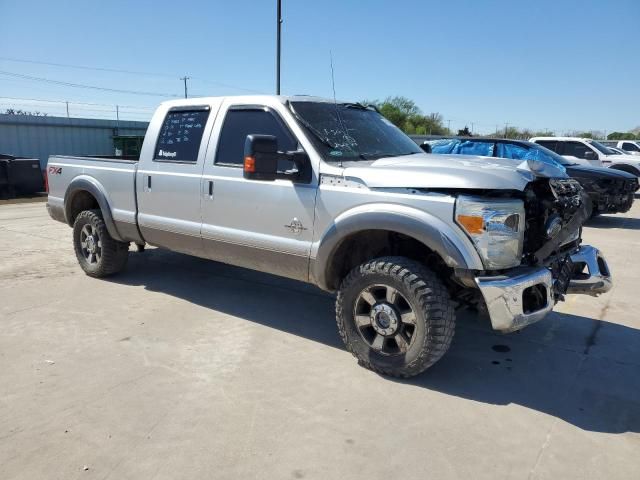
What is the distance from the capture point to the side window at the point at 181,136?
186 inches

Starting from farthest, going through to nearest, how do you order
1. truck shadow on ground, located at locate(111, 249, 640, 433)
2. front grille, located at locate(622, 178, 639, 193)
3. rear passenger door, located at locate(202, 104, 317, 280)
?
front grille, located at locate(622, 178, 639, 193) < rear passenger door, located at locate(202, 104, 317, 280) < truck shadow on ground, located at locate(111, 249, 640, 433)

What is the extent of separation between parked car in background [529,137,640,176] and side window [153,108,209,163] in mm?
11518

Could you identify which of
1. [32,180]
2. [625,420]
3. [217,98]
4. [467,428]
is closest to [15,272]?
[217,98]

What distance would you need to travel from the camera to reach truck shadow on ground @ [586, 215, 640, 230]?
418 inches

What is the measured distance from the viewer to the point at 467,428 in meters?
2.98

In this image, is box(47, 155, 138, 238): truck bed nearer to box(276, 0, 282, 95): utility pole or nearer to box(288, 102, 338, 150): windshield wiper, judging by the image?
box(288, 102, 338, 150): windshield wiper

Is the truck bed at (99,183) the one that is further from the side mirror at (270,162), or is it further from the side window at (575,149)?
the side window at (575,149)

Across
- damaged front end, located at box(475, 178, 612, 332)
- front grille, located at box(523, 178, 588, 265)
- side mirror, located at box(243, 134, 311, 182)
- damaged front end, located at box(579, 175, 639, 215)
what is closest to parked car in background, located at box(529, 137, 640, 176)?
damaged front end, located at box(579, 175, 639, 215)

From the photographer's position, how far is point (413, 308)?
133 inches

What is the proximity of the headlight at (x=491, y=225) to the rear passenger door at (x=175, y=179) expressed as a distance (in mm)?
2473

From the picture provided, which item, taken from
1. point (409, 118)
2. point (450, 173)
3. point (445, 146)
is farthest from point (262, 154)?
point (409, 118)

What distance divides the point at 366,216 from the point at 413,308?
695mm

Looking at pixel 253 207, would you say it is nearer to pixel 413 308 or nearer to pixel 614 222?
pixel 413 308

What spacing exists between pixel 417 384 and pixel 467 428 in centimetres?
57
